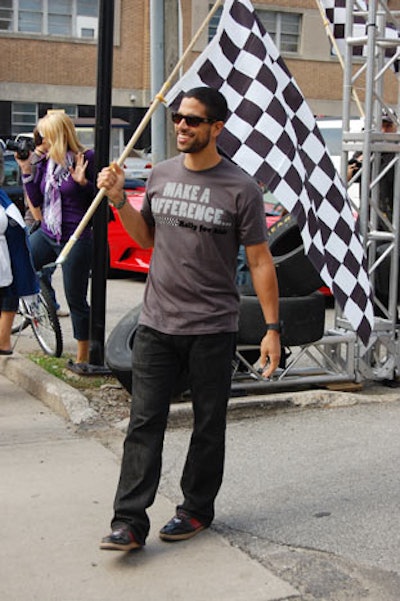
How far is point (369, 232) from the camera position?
6805mm

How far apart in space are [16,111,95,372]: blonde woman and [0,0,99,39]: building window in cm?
2591

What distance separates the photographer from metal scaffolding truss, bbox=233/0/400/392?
6586 mm

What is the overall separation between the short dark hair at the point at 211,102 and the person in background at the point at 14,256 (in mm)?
3030

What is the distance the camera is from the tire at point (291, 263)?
6.45m

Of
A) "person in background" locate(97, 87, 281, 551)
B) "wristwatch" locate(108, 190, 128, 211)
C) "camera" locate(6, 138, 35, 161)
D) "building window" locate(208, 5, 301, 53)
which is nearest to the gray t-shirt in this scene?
"person in background" locate(97, 87, 281, 551)

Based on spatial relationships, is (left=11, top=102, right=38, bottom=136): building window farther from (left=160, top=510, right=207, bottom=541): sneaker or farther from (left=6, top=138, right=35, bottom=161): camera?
(left=160, top=510, right=207, bottom=541): sneaker

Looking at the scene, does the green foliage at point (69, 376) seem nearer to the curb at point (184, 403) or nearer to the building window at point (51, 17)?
the curb at point (184, 403)

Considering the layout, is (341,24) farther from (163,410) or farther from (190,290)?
(163,410)

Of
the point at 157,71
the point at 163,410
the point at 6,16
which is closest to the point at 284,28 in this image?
the point at 6,16

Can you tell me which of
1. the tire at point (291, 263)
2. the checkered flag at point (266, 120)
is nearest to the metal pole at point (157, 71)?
the tire at point (291, 263)

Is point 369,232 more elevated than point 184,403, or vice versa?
point 369,232

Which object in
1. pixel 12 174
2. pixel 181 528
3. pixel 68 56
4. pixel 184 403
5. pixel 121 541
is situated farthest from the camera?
pixel 68 56

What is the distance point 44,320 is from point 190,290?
398cm

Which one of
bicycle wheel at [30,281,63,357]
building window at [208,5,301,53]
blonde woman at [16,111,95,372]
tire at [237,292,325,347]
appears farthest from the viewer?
building window at [208,5,301,53]
